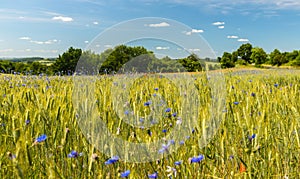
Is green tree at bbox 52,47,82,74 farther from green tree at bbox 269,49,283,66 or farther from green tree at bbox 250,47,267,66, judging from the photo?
green tree at bbox 269,49,283,66

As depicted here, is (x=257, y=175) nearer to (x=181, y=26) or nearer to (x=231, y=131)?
(x=231, y=131)

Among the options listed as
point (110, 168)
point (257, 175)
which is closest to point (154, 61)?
point (110, 168)

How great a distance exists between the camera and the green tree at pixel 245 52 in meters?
→ 76.5

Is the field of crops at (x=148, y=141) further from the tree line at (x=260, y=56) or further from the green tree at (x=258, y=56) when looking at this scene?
the green tree at (x=258, y=56)

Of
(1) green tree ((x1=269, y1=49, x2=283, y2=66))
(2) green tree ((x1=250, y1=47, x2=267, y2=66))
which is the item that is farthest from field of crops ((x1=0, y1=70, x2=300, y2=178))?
(1) green tree ((x1=269, y1=49, x2=283, y2=66))

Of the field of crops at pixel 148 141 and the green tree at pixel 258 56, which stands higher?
the green tree at pixel 258 56

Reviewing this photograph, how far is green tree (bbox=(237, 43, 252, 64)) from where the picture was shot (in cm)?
7650

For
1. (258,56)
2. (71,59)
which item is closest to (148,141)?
(71,59)

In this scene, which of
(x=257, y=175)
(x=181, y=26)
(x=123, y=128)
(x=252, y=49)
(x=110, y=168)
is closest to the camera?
(x=257, y=175)

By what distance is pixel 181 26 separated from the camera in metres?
2.87

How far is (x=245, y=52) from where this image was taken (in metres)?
77.0

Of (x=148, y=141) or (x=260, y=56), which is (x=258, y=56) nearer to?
(x=260, y=56)

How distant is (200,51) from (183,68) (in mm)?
504

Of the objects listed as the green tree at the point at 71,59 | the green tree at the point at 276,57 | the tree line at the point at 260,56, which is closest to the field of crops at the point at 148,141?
the green tree at the point at 71,59
